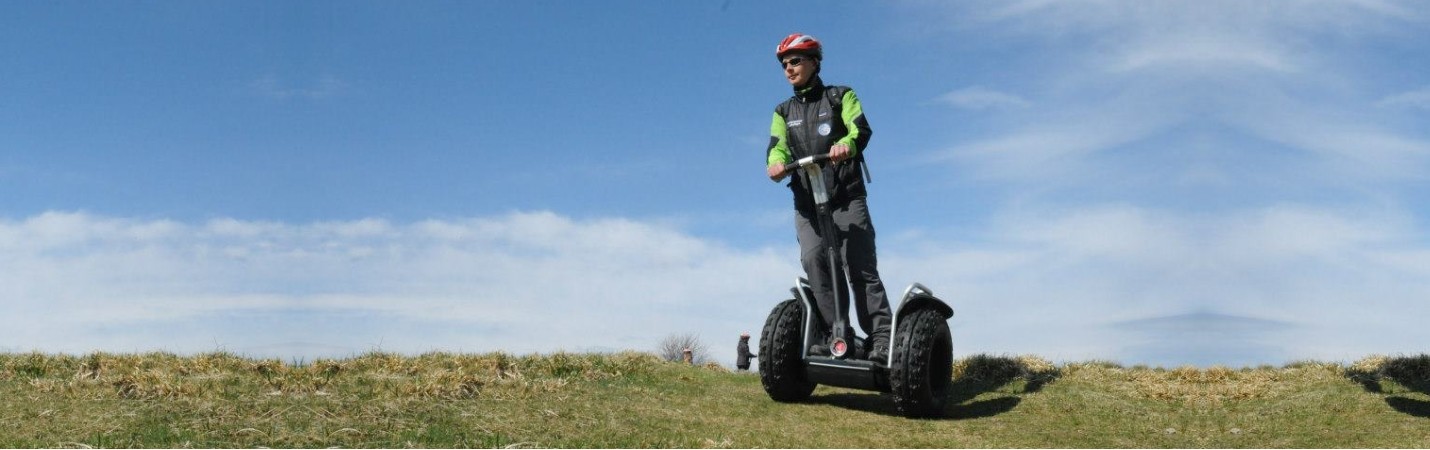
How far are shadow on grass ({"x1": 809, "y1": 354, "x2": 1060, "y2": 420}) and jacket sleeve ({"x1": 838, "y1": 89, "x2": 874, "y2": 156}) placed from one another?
6.92 feet

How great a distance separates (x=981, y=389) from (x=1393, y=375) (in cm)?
402

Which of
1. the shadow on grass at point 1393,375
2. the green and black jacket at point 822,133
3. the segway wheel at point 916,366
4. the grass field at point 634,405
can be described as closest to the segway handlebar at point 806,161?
the green and black jacket at point 822,133

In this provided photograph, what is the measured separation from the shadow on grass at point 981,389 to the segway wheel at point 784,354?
35 cm

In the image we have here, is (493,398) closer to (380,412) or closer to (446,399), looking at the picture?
(446,399)

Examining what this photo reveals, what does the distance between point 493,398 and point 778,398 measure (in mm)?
2323

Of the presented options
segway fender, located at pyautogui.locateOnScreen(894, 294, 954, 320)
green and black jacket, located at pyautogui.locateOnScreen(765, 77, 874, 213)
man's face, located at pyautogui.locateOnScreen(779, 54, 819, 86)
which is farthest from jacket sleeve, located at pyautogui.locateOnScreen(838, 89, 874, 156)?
segway fender, located at pyautogui.locateOnScreen(894, 294, 954, 320)

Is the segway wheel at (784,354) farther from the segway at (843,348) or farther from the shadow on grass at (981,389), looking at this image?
the shadow on grass at (981,389)

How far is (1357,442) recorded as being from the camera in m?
7.63

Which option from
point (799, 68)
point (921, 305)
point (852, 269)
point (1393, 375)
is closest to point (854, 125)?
point (799, 68)

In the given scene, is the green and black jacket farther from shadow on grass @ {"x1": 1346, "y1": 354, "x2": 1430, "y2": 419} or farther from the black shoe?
shadow on grass @ {"x1": 1346, "y1": 354, "x2": 1430, "y2": 419}

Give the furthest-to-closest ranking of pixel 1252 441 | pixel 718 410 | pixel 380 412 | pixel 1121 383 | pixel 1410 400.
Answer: pixel 1121 383, pixel 1410 400, pixel 718 410, pixel 1252 441, pixel 380 412

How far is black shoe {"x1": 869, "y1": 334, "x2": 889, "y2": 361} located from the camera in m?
8.30

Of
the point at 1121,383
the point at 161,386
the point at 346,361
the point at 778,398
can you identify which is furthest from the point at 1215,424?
the point at 161,386

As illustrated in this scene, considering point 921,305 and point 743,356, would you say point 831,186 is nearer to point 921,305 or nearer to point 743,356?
point 921,305
